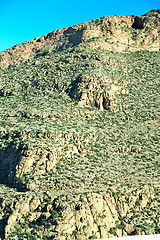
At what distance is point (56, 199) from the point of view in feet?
171

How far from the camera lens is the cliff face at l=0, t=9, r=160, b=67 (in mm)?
99875

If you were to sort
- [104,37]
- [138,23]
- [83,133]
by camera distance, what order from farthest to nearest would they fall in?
1. [138,23]
2. [104,37]
3. [83,133]

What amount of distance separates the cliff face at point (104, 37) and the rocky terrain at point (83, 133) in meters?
0.28

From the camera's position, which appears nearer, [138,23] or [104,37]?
[104,37]

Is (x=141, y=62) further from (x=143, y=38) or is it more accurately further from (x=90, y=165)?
(x=90, y=165)

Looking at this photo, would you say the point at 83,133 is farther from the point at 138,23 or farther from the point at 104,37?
the point at 138,23

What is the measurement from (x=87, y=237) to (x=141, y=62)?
57.5 meters

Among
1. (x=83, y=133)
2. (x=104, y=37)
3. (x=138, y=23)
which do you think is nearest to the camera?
(x=83, y=133)

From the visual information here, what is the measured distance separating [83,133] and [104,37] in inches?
1575

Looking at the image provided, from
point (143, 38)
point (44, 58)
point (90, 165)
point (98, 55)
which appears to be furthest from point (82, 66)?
point (90, 165)

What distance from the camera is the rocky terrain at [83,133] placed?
168 feet

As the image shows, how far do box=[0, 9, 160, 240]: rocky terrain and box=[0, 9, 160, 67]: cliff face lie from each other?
28cm

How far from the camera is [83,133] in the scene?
67.1m

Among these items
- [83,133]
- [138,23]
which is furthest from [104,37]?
[83,133]
